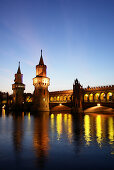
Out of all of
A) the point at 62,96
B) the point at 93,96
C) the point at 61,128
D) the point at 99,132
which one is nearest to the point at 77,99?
the point at 93,96

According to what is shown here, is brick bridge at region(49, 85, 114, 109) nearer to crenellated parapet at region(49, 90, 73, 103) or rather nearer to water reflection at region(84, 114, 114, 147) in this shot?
crenellated parapet at region(49, 90, 73, 103)

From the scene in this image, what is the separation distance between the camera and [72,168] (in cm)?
807

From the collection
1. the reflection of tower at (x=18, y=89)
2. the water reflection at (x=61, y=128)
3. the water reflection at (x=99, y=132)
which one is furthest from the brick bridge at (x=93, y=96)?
the water reflection at (x=99, y=132)

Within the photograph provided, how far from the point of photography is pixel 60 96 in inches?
2562

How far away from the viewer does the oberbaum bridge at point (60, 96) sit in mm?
49475

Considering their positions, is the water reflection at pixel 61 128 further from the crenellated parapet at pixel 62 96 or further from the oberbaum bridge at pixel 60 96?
the crenellated parapet at pixel 62 96

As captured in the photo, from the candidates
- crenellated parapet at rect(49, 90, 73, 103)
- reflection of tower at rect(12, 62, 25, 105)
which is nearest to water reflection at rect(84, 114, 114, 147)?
crenellated parapet at rect(49, 90, 73, 103)

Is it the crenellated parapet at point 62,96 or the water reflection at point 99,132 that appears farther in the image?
the crenellated parapet at point 62,96

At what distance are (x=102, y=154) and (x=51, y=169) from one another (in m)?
3.54

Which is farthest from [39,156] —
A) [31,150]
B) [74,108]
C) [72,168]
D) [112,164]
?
[74,108]

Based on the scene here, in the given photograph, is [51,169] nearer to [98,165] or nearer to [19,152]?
[98,165]

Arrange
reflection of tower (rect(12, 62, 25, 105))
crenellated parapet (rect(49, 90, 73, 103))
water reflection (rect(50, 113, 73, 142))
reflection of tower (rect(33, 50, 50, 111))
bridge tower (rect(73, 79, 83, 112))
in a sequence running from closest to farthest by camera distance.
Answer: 1. water reflection (rect(50, 113, 73, 142))
2. bridge tower (rect(73, 79, 83, 112))
3. reflection of tower (rect(33, 50, 50, 111))
4. crenellated parapet (rect(49, 90, 73, 103))
5. reflection of tower (rect(12, 62, 25, 105))

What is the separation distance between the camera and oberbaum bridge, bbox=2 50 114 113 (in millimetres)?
49475

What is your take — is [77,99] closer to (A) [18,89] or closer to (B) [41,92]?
(B) [41,92]
